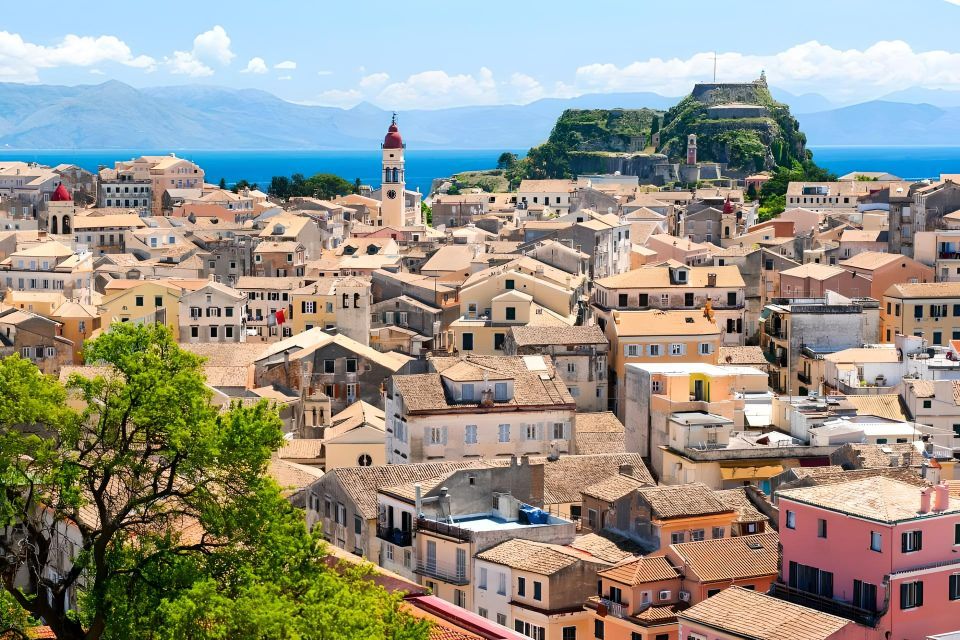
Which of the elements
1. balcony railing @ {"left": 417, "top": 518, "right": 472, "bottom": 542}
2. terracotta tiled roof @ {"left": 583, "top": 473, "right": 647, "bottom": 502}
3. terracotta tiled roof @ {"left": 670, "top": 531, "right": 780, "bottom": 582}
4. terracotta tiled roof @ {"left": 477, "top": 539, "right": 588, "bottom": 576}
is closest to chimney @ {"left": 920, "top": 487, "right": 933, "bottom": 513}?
terracotta tiled roof @ {"left": 670, "top": 531, "right": 780, "bottom": 582}

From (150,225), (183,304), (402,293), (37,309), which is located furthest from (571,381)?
(150,225)

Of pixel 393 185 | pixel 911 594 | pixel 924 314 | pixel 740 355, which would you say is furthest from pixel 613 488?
pixel 393 185

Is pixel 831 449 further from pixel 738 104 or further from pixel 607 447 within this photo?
pixel 738 104

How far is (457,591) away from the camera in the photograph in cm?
4131

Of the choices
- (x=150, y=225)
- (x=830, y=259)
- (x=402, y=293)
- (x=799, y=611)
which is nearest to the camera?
(x=799, y=611)

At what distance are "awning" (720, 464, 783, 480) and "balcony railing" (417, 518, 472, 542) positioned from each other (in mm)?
9407

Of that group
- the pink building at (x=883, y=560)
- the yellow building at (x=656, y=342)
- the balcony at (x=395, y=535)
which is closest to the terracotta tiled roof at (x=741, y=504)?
the pink building at (x=883, y=560)

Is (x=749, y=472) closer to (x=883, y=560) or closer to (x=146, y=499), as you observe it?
(x=883, y=560)

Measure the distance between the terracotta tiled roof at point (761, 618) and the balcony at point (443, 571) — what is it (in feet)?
27.0

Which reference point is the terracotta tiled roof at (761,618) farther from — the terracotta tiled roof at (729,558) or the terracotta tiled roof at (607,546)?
the terracotta tiled roof at (607,546)

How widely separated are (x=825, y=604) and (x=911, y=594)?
1719 mm

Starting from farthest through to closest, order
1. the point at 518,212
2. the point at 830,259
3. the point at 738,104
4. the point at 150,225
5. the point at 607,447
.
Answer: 1. the point at 738,104
2. the point at 518,212
3. the point at 150,225
4. the point at 830,259
5. the point at 607,447

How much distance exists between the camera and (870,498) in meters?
35.3

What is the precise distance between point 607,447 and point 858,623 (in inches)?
870
